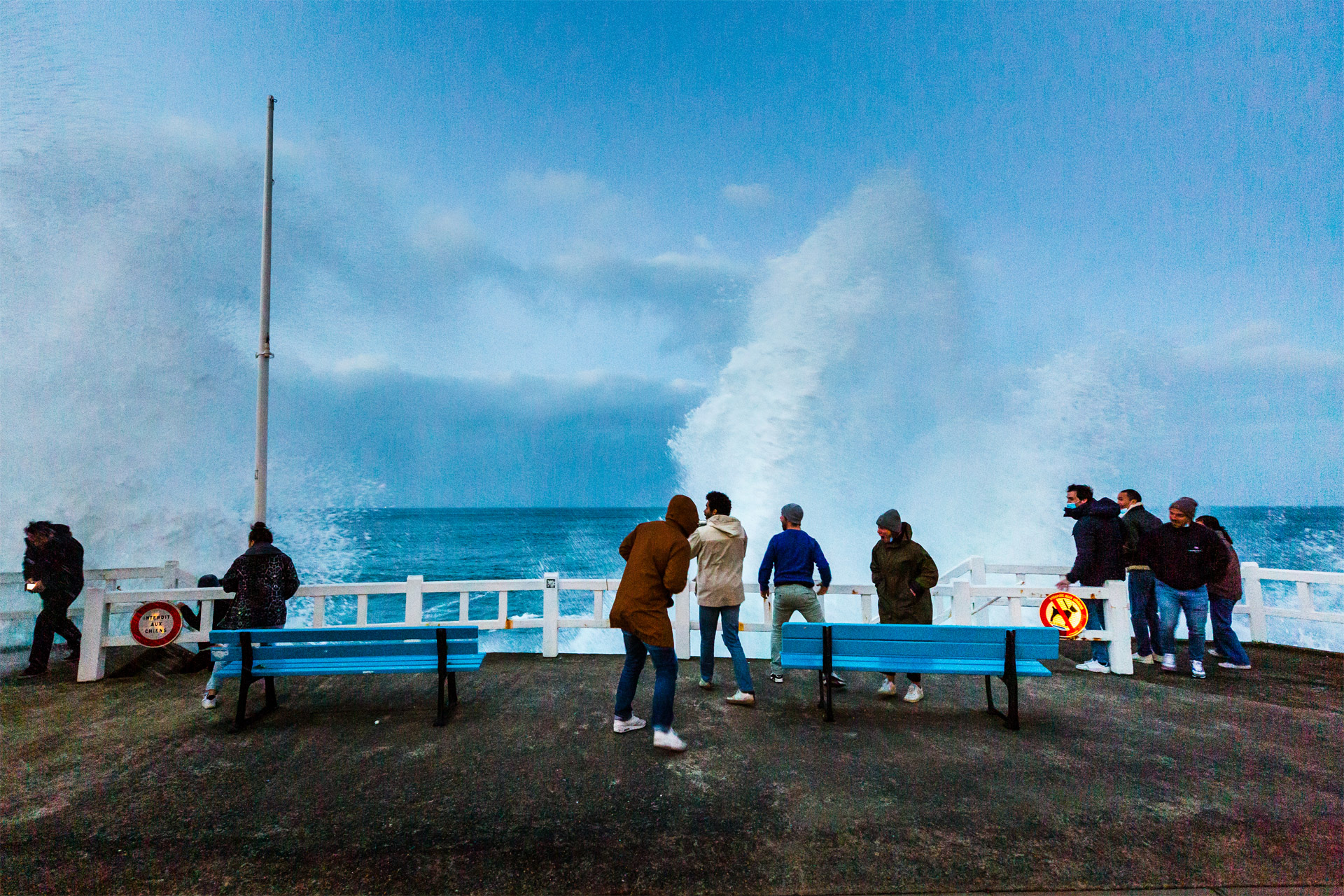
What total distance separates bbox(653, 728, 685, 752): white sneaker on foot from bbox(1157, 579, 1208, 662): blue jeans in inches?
227

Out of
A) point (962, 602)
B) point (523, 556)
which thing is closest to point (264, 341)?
point (962, 602)

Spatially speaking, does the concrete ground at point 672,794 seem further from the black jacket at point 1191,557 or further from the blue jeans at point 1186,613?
the black jacket at point 1191,557

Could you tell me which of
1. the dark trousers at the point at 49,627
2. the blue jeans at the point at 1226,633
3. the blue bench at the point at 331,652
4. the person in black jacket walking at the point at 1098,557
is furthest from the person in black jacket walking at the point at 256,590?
the blue jeans at the point at 1226,633

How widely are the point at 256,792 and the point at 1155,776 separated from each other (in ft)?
19.0

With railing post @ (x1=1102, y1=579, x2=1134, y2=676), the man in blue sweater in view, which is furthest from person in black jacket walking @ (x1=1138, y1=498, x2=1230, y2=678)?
the man in blue sweater

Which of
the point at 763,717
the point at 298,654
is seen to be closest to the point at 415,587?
the point at 298,654

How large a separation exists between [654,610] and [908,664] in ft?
7.25

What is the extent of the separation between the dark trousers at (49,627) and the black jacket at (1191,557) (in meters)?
12.2

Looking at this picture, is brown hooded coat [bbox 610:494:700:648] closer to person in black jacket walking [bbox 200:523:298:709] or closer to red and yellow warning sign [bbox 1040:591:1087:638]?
person in black jacket walking [bbox 200:523:298:709]

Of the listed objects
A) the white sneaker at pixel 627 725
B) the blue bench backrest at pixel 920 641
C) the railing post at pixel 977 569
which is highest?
the railing post at pixel 977 569

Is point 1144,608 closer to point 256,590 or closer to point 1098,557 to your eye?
point 1098,557

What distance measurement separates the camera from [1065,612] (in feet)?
21.7

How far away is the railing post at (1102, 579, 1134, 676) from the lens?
655cm

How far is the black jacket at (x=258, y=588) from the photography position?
5449mm
